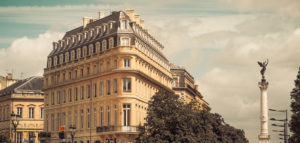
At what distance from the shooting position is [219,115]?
3524 inches

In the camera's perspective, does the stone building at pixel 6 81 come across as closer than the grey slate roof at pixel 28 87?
No

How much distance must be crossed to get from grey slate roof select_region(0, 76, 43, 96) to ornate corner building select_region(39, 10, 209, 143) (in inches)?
677

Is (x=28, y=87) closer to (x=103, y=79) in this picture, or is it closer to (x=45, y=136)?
(x=45, y=136)

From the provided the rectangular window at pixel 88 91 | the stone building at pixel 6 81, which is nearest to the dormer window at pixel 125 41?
the rectangular window at pixel 88 91

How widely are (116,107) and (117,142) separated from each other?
518 cm

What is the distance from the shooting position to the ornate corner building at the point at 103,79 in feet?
266

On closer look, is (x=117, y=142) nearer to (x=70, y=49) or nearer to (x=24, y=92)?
(x=70, y=49)

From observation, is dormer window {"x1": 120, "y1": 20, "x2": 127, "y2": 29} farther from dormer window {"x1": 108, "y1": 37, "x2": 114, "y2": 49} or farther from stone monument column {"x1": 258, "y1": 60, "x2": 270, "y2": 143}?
stone monument column {"x1": 258, "y1": 60, "x2": 270, "y2": 143}

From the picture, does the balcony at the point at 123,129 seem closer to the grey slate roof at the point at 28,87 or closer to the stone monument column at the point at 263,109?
the stone monument column at the point at 263,109

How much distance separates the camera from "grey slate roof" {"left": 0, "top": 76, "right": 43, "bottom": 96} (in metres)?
116

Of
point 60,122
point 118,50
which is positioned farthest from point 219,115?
point 60,122

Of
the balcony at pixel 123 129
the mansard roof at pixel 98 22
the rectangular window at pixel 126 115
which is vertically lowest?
the balcony at pixel 123 129

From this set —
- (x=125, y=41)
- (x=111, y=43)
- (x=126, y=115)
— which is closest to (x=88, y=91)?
(x=111, y=43)

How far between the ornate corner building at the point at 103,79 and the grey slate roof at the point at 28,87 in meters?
17.2
